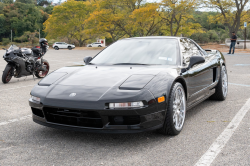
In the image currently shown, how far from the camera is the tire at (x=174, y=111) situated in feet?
11.0

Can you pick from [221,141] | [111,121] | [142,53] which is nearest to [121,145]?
[111,121]

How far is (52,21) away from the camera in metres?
63.2

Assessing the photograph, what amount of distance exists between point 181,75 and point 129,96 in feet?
3.44

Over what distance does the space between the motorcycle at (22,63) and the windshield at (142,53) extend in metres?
4.70

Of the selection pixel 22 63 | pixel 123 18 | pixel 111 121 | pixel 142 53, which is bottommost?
pixel 111 121

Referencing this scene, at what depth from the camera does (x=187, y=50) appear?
183 inches

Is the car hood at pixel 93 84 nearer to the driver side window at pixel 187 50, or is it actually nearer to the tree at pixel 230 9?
the driver side window at pixel 187 50

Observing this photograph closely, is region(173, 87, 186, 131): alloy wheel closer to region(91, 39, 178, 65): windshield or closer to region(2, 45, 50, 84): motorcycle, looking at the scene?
region(91, 39, 178, 65): windshield

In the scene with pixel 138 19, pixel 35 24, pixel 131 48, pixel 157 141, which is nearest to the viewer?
pixel 157 141

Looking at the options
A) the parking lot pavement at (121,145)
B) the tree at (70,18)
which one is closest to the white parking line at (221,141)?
the parking lot pavement at (121,145)

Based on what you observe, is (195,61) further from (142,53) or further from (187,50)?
Answer: (142,53)

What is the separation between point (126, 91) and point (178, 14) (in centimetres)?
3949

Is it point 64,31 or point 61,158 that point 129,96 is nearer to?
point 61,158

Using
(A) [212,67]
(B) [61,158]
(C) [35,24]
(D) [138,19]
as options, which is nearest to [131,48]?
(A) [212,67]
